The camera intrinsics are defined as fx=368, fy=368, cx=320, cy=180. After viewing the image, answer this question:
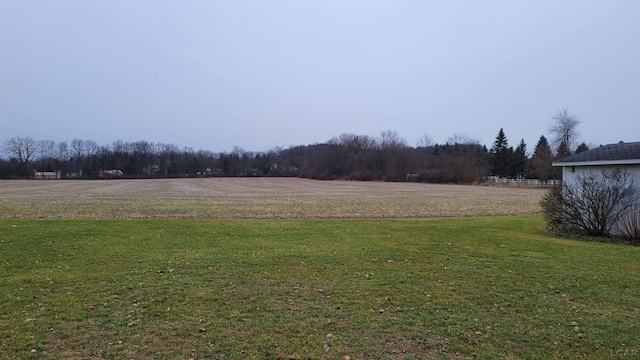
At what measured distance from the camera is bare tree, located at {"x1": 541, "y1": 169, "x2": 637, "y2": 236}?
1217 cm

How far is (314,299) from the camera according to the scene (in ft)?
19.2

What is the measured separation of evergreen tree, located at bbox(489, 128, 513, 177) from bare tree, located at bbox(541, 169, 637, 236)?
279 feet

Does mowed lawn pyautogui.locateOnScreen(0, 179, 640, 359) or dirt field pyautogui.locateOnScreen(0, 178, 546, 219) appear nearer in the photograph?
mowed lawn pyautogui.locateOnScreen(0, 179, 640, 359)

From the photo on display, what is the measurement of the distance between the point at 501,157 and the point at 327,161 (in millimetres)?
51797

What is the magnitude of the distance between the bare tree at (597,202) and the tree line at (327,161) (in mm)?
53008

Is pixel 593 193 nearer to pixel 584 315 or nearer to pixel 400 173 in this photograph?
pixel 584 315

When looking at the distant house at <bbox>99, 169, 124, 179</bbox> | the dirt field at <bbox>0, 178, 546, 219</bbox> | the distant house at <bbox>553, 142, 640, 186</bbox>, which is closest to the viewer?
the distant house at <bbox>553, 142, 640, 186</bbox>

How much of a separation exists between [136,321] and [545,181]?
7358 cm

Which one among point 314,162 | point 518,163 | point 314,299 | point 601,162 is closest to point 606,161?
point 601,162

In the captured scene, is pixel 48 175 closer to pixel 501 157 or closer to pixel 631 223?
pixel 501 157

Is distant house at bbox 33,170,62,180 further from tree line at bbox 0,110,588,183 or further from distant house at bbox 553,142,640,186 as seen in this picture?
distant house at bbox 553,142,640,186

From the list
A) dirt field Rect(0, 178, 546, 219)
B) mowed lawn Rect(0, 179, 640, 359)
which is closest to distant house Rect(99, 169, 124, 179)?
dirt field Rect(0, 178, 546, 219)

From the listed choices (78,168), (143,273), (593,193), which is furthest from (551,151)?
(78,168)

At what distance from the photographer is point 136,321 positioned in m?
4.93
